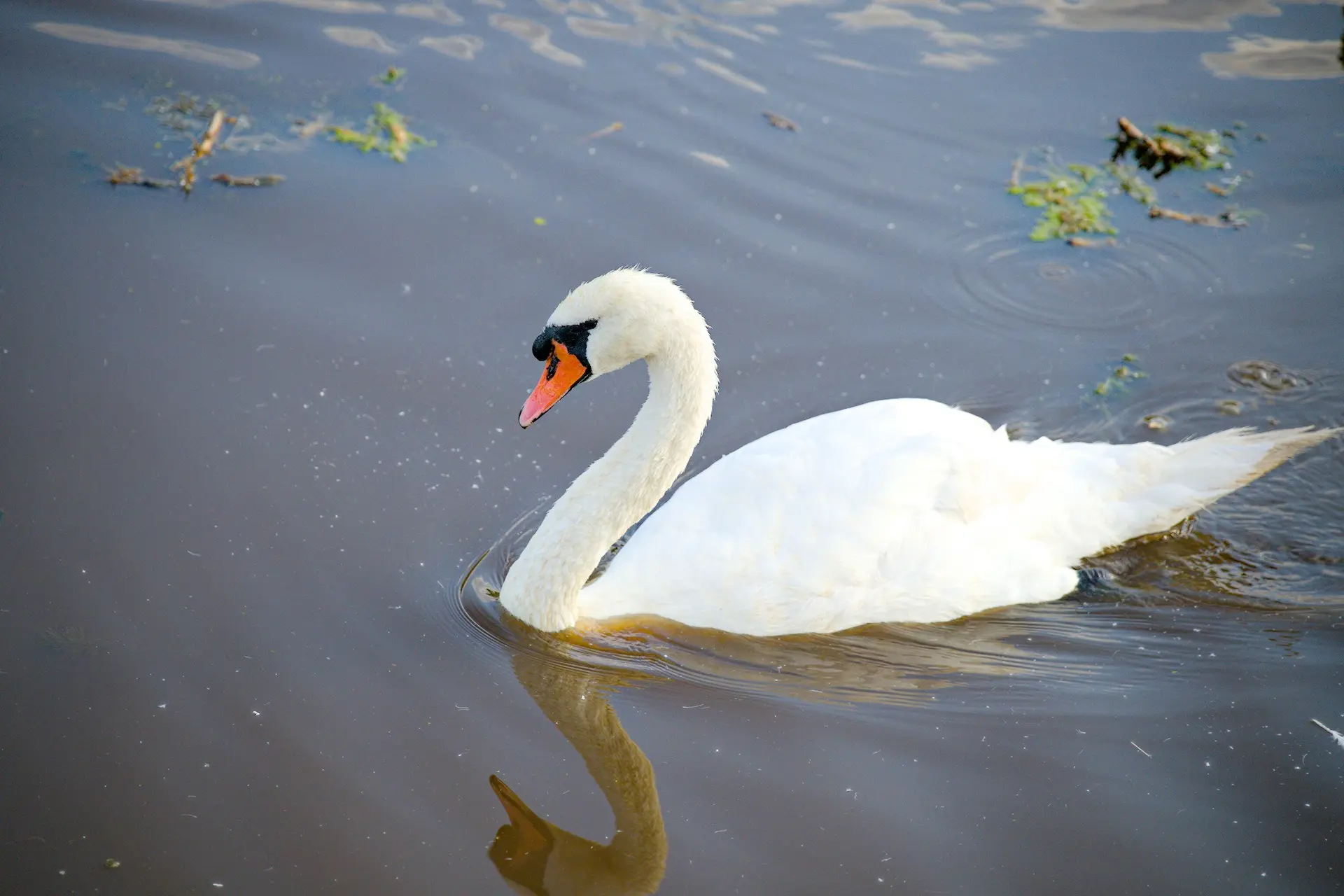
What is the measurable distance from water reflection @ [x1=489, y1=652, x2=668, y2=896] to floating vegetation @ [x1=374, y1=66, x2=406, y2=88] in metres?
5.59

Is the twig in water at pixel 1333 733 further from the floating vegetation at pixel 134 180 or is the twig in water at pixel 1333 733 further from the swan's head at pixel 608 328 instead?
the floating vegetation at pixel 134 180

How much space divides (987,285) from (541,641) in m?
4.06

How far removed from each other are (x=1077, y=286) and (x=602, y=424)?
3.41 metres

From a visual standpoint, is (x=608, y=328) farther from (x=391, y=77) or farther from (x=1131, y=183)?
(x=1131, y=183)

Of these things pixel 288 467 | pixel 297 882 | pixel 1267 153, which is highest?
pixel 1267 153

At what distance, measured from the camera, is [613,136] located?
903cm

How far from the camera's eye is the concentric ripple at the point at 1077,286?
7.89m

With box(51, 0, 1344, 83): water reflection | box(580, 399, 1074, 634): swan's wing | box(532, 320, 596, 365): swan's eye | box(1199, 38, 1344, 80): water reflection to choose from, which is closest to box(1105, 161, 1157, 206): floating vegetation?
box(51, 0, 1344, 83): water reflection

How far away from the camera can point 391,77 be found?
934 cm

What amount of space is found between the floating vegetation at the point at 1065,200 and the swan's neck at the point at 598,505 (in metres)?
4.00

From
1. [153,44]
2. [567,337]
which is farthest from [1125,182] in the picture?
[153,44]

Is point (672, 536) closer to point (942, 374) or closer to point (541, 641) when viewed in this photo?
point (541, 641)

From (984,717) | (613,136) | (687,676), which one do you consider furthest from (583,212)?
(984,717)

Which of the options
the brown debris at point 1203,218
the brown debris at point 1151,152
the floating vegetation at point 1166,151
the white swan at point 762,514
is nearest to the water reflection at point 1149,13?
the floating vegetation at point 1166,151
